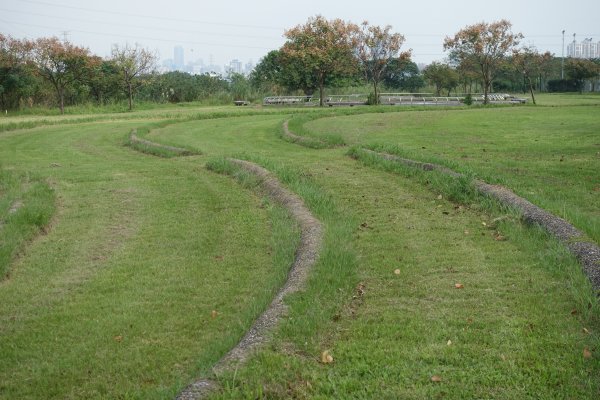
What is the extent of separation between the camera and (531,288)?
4.74 metres

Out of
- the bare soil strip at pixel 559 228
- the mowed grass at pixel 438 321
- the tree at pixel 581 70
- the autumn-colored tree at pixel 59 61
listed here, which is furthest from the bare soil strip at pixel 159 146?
the tree at pixel 581 70

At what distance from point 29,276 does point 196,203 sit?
331 cm

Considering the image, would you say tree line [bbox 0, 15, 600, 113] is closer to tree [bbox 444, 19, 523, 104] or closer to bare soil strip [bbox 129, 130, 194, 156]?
tree [bbox 444, 19, 523, 104]

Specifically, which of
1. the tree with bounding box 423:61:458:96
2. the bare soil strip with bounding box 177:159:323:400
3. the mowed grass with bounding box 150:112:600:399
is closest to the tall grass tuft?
the bare soil strip with bounding box 177:159:323:400

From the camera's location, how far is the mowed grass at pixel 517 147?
7922 mm

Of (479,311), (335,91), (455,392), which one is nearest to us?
(455,392)

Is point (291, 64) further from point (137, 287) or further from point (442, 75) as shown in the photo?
point (137, 287)

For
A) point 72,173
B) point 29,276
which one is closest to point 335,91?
point 72,173

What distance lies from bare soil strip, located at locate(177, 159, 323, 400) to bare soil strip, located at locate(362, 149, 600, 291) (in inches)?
85.8

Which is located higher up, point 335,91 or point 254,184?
point 335,91

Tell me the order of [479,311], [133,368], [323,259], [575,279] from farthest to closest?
[323,259] → [575,279] → [479,311] → [133,368]

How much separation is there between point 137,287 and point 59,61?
1412 inches

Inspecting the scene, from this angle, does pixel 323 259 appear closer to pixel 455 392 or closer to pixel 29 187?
pixel 455 392

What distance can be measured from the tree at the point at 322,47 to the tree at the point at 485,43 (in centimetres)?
615
